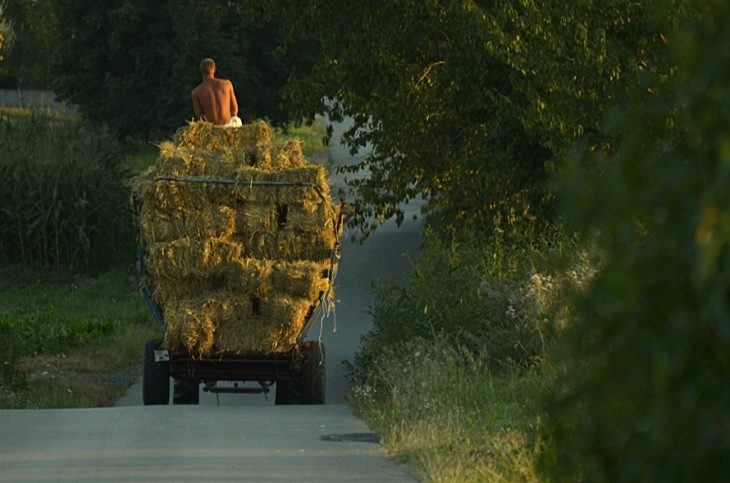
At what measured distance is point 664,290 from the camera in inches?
122

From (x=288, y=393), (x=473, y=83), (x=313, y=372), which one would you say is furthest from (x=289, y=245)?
(x=473, y=83)

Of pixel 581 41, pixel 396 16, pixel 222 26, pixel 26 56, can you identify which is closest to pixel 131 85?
pixel 222 26

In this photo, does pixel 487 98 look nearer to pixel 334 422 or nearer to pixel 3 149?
pixel 334 422

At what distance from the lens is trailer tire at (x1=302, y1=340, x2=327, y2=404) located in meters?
14.5

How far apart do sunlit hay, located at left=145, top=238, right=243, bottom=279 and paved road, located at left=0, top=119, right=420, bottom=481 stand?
118cm

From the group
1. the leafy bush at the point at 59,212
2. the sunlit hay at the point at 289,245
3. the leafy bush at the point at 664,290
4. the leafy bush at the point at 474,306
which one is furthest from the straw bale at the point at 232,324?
the leafy bush at the point at 59,212

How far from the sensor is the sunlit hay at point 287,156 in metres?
14.4

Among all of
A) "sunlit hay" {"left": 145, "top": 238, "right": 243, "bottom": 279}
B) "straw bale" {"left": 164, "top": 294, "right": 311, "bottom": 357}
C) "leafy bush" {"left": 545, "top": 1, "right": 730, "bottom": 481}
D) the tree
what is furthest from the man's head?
the tree

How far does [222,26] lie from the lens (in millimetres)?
41406

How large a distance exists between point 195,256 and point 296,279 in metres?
0.89

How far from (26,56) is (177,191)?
65.6m

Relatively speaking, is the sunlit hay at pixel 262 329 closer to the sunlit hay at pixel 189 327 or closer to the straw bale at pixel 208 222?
the sunlit hay at pixel 189 327

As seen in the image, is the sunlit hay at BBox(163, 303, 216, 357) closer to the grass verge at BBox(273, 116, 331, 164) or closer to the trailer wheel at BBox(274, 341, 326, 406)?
the trailer wheel at BBox(274, 341, 326, 406)

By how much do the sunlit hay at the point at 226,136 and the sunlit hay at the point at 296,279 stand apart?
1823 millimetres
